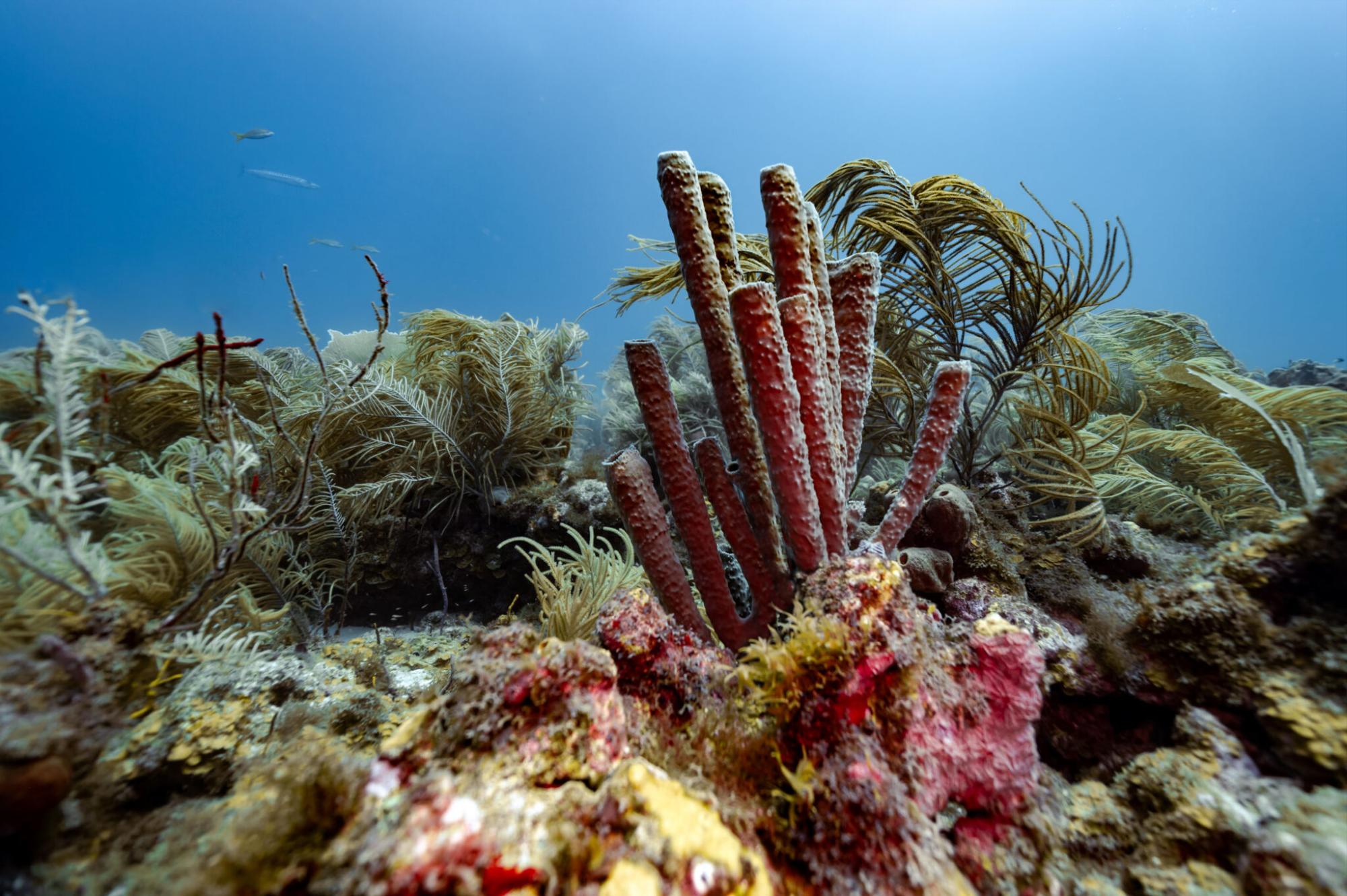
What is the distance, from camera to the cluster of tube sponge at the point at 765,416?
1700 millimetres

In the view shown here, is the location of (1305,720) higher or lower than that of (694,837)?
higher

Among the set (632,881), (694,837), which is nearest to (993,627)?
(694,837)

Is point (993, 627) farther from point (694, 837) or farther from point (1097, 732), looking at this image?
point (694, 837)

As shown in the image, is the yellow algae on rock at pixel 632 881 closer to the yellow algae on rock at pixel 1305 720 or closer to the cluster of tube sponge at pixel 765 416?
the cluster of tube sponge at pixel 765 416

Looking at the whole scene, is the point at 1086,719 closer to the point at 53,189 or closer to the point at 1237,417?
the point at 1237,417

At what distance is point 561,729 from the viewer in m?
1.15

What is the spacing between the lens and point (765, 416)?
5.47ft

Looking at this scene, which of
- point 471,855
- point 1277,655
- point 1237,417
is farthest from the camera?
point 1237,417

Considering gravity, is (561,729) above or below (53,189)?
below

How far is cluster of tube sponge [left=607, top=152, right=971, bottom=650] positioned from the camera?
5.58 ft

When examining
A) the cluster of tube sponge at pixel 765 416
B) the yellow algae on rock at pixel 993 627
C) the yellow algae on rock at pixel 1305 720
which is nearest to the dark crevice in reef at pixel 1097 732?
the yellow algae on rock at pixel 1305 720

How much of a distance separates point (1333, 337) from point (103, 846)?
122444 mm

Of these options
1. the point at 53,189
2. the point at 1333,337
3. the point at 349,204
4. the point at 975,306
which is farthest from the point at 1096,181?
the point at 53,189

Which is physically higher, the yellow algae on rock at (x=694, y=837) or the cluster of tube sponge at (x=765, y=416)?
the cluster of tube sponge at (x=765, y=416)
